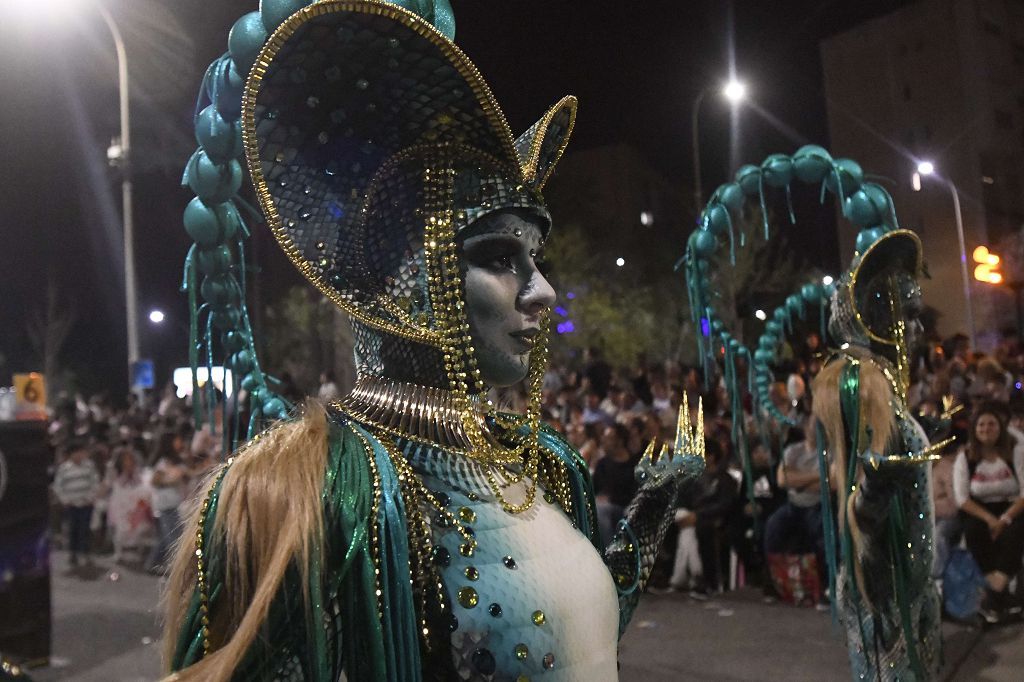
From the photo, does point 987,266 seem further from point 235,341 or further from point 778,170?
point 235,341

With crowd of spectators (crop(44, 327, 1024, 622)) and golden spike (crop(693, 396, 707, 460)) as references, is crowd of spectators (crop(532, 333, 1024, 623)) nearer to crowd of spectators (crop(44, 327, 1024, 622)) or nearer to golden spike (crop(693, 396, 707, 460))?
crowd of spectators (crop(44, 327, 1024, 622))

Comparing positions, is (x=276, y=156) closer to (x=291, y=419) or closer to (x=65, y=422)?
(x=291, y=419)

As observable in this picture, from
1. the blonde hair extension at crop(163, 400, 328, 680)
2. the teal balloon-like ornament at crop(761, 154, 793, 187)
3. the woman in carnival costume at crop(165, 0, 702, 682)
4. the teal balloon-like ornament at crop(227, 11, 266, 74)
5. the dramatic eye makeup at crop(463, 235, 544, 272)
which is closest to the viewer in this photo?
the blonde hair extension at crop(163, 400, 328, 680)

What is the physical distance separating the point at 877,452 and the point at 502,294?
219cm

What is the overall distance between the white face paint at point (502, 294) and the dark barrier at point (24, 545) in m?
4.98

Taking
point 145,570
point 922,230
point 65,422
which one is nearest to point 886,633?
point 145,570

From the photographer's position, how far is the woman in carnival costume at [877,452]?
3168 millimetres

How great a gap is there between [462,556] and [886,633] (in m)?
2.58

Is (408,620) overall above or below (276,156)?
below

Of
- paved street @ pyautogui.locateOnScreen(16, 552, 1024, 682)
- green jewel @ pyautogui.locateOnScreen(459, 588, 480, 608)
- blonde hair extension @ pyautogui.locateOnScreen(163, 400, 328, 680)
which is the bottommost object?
paved street @ pyautogui.locateOnScreen(16, 552, 1024, 682)

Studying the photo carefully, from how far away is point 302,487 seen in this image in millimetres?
1181

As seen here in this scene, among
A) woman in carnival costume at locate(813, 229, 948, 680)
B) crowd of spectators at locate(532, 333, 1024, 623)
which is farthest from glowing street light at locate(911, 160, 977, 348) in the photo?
woman in carnival costume at locate(813, 229, 948, 680)

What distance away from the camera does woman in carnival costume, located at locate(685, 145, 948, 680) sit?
10.4 ft

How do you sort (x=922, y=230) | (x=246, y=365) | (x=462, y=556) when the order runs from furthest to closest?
(x=922, y=230) → (x=246, y=365) → (x=462, y=556)
